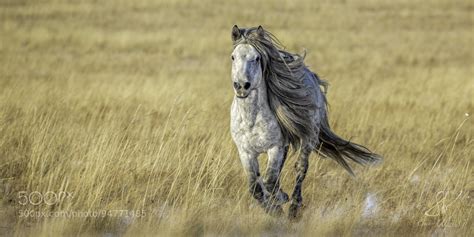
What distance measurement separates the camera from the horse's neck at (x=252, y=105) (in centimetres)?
589

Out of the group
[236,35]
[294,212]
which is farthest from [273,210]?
[236,35]

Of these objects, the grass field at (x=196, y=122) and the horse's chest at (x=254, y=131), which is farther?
the grass field at (x=196, y=122)

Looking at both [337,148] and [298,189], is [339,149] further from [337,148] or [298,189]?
[298,189]

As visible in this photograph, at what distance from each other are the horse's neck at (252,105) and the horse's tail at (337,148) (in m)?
1.06

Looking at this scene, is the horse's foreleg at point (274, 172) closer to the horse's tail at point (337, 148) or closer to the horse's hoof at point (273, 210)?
the horse's hoof at point (273, 210)

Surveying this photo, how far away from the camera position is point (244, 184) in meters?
7.22

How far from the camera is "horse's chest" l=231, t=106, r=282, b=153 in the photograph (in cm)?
591

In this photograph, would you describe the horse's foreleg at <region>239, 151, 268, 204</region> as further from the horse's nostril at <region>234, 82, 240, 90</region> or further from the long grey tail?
the long grey tail

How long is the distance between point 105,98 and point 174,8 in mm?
16758

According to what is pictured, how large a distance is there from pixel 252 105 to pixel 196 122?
387 cm

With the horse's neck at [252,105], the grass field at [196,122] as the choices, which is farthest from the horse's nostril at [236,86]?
the grass field at [196,122]

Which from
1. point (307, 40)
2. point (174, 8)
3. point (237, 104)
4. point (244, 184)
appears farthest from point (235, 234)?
point (174, 8)

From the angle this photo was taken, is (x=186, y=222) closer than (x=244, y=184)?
Yes

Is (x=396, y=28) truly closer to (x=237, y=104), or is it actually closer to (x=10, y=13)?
(x=10, y=13)
